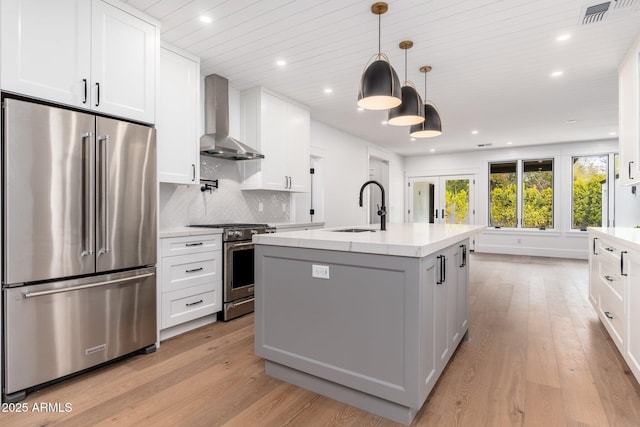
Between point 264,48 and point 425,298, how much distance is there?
2.73 m

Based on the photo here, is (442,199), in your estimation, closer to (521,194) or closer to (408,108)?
(521,194)

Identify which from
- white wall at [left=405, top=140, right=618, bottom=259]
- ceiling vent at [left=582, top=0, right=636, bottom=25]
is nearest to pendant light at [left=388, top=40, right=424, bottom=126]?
ceiling vent at [left=582, top=0, right=636, bottom=25]

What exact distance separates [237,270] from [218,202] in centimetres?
95

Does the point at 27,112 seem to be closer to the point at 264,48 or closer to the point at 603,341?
the point at 264,48

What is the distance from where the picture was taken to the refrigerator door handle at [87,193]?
7.17 ft

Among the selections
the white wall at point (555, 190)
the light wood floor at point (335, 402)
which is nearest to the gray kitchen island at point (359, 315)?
the light wood floor at point (335, 402)

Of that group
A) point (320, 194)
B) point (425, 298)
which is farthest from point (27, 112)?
point (320, 194)

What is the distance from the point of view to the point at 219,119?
3791mm

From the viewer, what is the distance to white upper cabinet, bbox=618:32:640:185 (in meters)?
2.94

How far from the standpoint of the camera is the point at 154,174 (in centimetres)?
263

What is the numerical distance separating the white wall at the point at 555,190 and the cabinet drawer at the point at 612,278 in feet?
17.6

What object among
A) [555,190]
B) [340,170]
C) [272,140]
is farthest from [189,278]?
[555,190]

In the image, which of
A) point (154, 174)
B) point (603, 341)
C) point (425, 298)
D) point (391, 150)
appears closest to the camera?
point (425, 298)

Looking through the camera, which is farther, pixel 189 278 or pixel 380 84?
pixel 189 278
